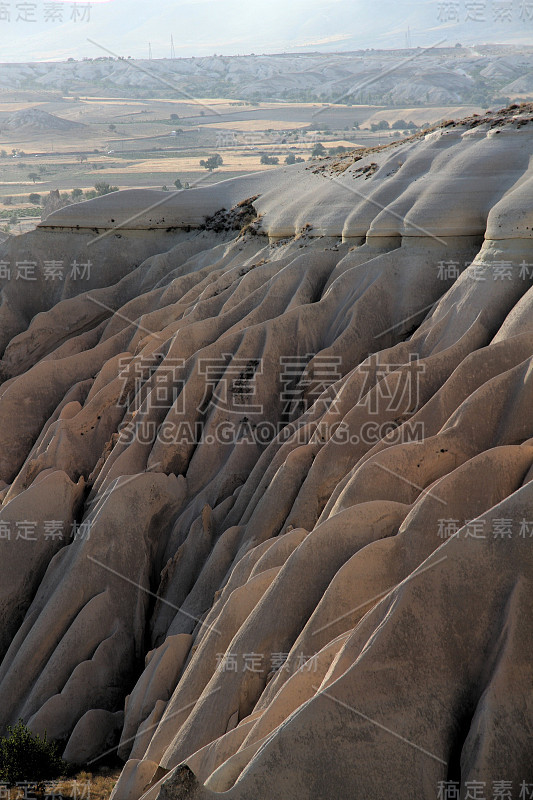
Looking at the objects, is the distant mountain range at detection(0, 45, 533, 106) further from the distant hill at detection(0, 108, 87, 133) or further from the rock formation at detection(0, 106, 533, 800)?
the rock formation at detection(0, 106, 533, 800)

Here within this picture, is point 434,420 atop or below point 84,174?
below

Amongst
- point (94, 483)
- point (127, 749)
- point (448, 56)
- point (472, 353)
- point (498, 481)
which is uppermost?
point (448, 56)

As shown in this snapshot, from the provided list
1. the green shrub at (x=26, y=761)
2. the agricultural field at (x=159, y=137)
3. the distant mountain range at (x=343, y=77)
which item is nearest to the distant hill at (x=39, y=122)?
the agricultural field at (x=159, y=137)

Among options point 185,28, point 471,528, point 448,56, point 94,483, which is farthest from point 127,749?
point 185,28

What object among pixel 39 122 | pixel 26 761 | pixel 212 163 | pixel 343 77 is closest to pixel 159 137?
pixel 39 122

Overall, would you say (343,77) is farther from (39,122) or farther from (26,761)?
(26,761)

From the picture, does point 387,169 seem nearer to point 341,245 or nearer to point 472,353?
point 341,245

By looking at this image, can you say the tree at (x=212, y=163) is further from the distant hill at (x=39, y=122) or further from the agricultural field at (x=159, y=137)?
the distant hill at (x=39, y=122)
